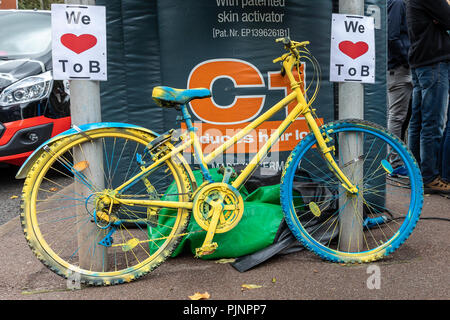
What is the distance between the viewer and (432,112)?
4430 mm

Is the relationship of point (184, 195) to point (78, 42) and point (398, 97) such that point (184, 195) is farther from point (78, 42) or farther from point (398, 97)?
point (398, 97)

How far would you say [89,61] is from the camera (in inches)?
107

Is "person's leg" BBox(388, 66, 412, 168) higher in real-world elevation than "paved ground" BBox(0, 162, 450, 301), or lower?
higher

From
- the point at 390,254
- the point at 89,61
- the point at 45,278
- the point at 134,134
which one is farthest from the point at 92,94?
the point at 390,254

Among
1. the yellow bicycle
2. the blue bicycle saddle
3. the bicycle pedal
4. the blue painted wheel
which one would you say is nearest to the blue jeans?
the blue painted wheel

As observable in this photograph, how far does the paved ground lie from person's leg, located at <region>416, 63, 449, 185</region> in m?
1.46

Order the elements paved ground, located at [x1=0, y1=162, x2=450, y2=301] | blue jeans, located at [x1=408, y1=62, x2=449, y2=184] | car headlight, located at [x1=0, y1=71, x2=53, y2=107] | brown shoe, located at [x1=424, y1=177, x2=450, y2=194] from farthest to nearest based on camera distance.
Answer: car headlight, located at [x1=0, y1=71, x2=53, y2=107], brown shoe, located at [x1=424, y1=177, x2=450, y2=194], blue jeans, located at [x1=408, y1=62, x2=449, y2=184], paved ground, located at [x1=0, y1=162, x2=450, y2=301]

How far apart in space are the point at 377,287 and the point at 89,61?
2.13 m

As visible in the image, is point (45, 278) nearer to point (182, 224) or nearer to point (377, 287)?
point (182, 224)

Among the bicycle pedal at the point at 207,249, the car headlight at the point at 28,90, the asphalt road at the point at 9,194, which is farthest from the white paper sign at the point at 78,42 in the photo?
the car headlight at the point at 28,90

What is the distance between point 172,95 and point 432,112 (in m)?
2.90

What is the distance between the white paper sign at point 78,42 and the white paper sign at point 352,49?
1.47m

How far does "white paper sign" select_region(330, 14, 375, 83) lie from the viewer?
296cm

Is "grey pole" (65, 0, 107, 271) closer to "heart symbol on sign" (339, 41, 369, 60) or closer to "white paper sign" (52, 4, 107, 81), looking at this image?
"white paper sign" (52, 4, 107, 81)
